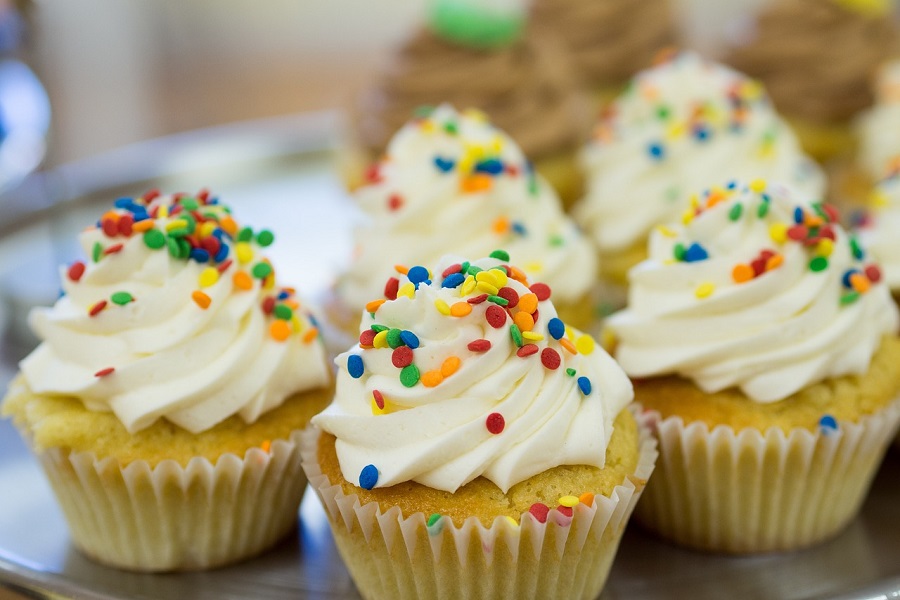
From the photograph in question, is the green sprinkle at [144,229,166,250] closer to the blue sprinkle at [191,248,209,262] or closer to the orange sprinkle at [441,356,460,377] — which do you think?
the blue sprinkle at [191,248,209,262]

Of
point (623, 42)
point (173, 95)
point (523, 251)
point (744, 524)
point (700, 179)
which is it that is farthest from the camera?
point (173, 95)

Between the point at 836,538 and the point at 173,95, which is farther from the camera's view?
the point at 173,95

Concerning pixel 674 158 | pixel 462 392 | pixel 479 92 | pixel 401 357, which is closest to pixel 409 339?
pixel 401 357

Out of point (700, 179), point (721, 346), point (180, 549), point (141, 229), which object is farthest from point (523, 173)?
point (180, 549)

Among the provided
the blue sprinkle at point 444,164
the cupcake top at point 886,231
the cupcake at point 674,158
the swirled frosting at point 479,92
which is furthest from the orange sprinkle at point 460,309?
the swirled frosting at point 479,92

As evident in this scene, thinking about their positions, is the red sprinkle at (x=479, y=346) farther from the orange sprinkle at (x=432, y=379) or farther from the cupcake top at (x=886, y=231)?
the cupcake top at (x=886, y=231)

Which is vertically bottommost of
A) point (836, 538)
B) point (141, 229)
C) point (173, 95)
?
point (173, 95)

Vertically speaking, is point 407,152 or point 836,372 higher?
point 407,152

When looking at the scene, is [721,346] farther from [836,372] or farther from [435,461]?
[435,461]
